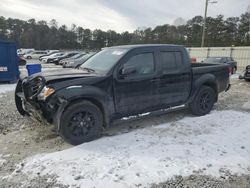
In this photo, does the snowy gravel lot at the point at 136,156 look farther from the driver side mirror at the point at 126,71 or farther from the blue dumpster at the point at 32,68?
the blue dumpster at the point at 32,68

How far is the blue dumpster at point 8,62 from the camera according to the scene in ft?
39.9

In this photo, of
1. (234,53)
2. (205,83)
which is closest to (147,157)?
(205,83)

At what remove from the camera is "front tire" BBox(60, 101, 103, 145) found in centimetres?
432

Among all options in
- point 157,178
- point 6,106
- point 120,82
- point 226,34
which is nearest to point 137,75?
point 120,82

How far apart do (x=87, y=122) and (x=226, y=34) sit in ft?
182

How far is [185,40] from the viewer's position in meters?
56.4

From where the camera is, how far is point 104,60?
5.29m

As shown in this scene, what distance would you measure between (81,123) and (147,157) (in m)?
1.34

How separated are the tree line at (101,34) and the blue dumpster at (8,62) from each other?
45.9 meters

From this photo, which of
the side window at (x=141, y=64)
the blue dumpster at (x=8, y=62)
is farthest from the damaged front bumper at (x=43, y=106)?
the blue dumpster at (x=8, y=62)

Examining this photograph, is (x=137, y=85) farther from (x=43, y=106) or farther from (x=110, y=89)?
(x=43, y=106)

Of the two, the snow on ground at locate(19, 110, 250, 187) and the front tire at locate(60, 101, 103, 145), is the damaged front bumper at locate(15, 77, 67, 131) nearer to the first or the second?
the front tire at locate(60, 101, 103, 145)

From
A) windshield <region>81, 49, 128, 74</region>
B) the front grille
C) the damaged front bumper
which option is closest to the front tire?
the damaged front bumper

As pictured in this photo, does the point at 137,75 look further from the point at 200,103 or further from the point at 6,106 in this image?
the point at 6,106
